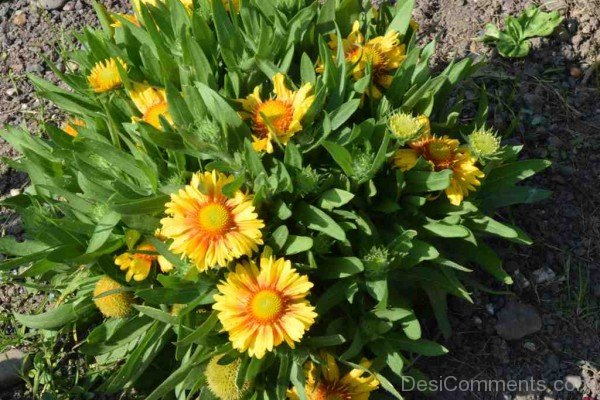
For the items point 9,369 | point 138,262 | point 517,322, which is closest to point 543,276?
point 517,322

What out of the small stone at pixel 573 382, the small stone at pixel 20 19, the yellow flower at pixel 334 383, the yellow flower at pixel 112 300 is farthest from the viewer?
the small stone at pixel 20 19

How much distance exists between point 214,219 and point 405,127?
65 cm

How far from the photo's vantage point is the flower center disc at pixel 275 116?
2.06 meters

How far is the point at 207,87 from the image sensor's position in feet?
6.73

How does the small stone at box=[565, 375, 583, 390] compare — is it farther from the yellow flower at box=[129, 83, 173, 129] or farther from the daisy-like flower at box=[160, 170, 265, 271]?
the yellow flower at box=[129, 83, 173, 129]

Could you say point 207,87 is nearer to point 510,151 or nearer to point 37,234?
point 37,234

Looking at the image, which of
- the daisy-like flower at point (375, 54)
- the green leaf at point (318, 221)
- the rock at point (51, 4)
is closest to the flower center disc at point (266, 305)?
the green leaf at point (318, 221)

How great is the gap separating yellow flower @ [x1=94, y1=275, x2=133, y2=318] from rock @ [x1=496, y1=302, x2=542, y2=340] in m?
1.40

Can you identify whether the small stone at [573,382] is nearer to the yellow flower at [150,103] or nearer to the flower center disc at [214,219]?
the flower center disc at [214,219]

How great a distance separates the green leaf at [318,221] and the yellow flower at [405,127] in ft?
1.09

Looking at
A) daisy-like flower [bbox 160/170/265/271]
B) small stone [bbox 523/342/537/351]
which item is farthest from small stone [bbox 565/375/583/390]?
daisy-like flower [bbox 160/170/265/271]

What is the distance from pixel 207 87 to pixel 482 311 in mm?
1417

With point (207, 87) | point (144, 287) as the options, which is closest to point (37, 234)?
point (144, 287)

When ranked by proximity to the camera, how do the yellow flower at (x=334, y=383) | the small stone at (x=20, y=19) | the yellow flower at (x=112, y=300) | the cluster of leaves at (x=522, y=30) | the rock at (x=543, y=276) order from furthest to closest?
the small stone at (x=20, y=19) → the cluster of leaves at (x=522, y=30) → the rock at (x=543, y=276) → the yellow flower at (x=112, y=300) → the yellow flower at (x=334, y=383)
